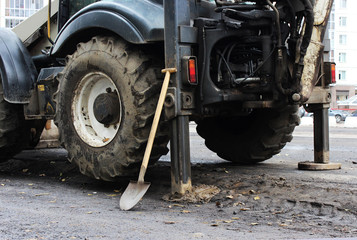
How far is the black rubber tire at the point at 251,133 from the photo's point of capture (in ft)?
21.2

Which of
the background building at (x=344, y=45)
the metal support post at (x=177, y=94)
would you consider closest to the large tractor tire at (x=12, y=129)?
Result: the metal support post at (x=177, y=94)

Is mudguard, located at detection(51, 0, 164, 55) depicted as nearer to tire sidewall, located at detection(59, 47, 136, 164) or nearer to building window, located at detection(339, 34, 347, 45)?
tire sidewall, located at detection(59, 47, 136, 164)

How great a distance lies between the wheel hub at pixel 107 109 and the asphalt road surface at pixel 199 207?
2.54 feet

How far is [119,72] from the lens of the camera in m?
5.24

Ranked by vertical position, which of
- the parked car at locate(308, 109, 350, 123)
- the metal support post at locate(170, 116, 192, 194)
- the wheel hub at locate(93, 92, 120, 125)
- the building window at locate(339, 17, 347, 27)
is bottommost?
the parked car at locate(308, 109, 350, 123)

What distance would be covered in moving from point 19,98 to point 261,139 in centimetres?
305

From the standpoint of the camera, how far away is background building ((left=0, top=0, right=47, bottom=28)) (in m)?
56.0

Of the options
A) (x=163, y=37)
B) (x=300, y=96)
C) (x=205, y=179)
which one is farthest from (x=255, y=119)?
(x=163, y=37)

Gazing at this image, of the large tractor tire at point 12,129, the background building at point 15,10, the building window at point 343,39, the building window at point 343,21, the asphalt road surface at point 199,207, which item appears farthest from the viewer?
the building window at point 343,21

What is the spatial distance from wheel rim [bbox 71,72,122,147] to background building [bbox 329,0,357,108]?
62259mm

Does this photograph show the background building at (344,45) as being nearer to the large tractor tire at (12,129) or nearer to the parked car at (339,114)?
the parked car at (339,114)

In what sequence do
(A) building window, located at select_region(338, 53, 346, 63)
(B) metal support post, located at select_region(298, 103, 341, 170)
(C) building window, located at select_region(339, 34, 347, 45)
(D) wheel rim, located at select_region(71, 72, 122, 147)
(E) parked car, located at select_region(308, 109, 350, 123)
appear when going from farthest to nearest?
(C) building window, located at select_region(339, 34, 347, 45) < (A) building window, located at select_region(338, 53, 346, 63) < (E) parked car, located at select_region(308, 109, 350, 123) < (B) metal support post, located at select_region(298, 103, 341, 170) < (D) wheel rim, located at select_region(71, 72, 122, 147)

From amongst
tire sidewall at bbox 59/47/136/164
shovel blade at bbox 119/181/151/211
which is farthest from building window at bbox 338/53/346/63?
shovel blade at bbox 119/181/151/211

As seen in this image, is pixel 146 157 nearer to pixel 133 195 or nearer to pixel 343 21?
pixel 133 195
